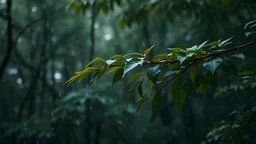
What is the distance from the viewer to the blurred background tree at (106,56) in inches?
103

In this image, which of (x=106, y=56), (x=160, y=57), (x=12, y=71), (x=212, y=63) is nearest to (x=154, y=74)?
(x=160, y=57)

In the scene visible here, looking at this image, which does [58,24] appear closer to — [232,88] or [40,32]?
[40,32]

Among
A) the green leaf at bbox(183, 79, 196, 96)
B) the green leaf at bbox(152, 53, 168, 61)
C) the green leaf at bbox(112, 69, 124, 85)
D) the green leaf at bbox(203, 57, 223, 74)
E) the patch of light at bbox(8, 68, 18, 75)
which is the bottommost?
the green leaf at bbox(183, 79, 196, 96)

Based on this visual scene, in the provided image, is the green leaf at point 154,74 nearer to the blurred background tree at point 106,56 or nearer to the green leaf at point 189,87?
the green leaf at point 189,87

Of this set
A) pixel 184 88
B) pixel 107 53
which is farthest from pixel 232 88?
pixel 107 53

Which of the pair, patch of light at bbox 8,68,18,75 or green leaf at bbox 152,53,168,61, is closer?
green leaf at bbox 152,53,168,61

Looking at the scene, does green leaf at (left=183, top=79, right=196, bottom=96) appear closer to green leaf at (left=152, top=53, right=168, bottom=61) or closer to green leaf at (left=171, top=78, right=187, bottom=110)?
green leaf at (left=171, top=78, right=187, bottom=110)

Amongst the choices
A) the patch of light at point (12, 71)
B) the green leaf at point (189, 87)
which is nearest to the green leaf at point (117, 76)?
the green leaf at point (189, 87)

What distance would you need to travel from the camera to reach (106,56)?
867 centimetres

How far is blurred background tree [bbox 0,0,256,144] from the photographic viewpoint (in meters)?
2.62

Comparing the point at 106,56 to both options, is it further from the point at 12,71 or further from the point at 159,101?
the point at 159,101

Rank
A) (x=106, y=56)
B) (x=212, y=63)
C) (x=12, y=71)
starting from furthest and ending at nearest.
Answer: (x=12, y=71), (x=106, y=56), (x=212, y=63)

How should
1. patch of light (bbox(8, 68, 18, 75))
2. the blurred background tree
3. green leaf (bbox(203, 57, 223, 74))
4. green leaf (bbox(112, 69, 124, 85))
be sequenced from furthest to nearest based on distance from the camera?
patch of light (bbox(8, 68, 18, 75)) < the blurred background tree < green leaf (bbox(112, 69, 124, 85)) < green leaf (bbox(203, 57, 223, 74))

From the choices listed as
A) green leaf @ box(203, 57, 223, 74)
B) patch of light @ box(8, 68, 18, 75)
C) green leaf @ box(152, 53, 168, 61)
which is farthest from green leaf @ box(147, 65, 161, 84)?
patch of light @ box(8, 68, 18, 75)
